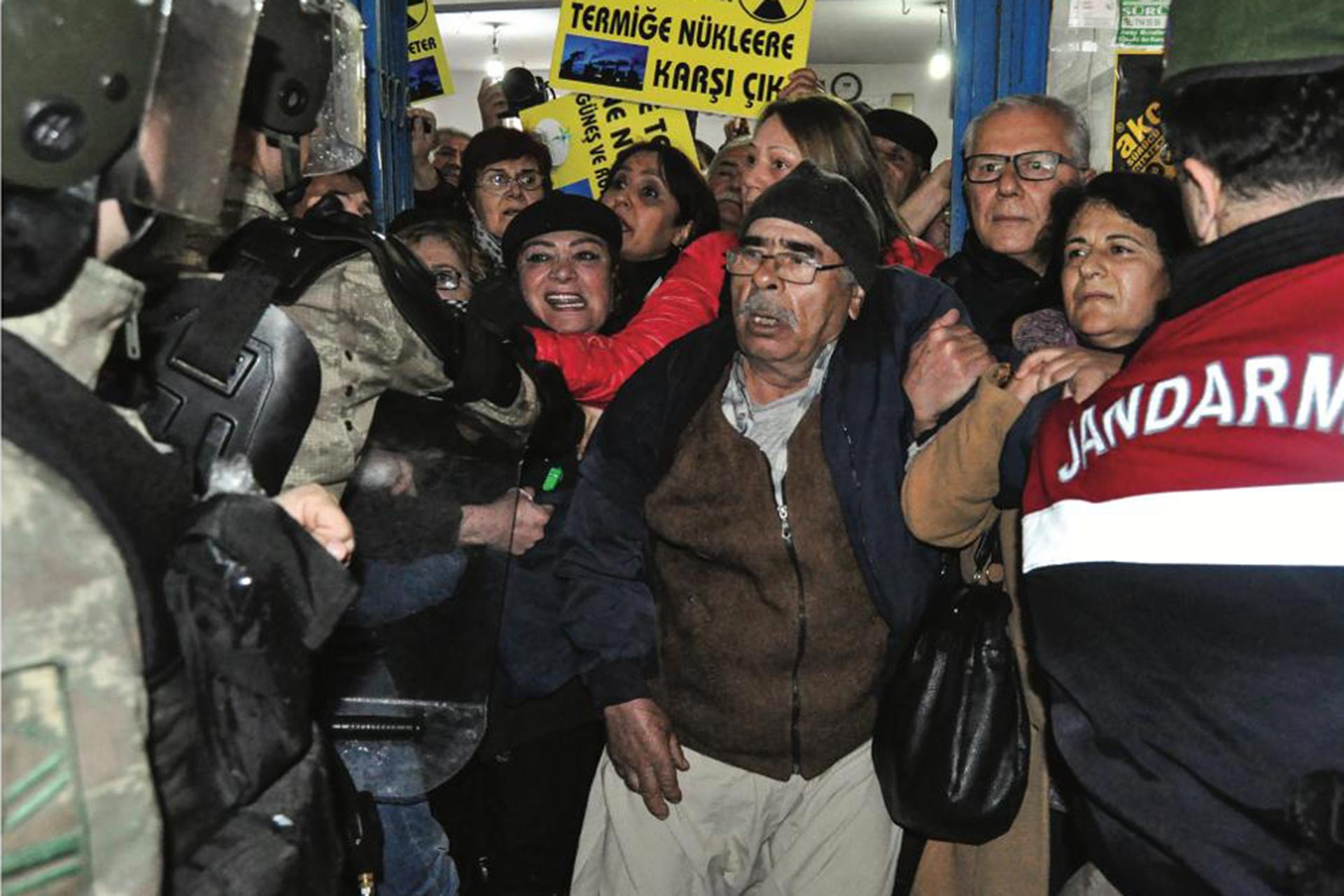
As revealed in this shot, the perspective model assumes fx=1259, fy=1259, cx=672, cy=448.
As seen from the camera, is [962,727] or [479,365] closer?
[479,365]

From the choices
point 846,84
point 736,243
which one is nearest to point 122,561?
point 736,243

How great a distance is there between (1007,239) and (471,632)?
5.69 feet

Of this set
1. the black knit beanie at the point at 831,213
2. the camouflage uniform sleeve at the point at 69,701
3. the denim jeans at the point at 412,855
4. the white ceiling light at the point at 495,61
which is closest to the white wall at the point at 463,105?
the white ceiling light at the point at 495,61

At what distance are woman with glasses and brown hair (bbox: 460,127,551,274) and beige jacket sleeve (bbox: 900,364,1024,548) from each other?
222 cm

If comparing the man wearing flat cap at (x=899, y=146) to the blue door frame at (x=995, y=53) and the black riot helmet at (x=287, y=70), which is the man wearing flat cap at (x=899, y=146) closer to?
the blue door frame at (x=995, y=53)

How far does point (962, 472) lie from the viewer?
2363 millimetres

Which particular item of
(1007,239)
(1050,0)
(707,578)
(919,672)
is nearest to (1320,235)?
(919,672)

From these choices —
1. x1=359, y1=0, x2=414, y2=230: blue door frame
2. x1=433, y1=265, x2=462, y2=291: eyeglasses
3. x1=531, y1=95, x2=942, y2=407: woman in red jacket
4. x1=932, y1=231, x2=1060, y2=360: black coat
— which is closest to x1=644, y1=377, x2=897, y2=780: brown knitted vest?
Answer: x1=531, y1=95, x2=942, y2=407: woman in red jacket

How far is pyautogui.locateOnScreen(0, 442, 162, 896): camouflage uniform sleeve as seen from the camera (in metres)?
1.09

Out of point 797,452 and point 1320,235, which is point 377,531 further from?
point 1320,235

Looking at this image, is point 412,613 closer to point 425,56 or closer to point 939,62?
point 425,56

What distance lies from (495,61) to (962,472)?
582 inches

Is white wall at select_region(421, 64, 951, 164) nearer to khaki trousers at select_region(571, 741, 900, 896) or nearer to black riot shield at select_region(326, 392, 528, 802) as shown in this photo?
khaki trousers at select_region(571, 741, 900, 896)

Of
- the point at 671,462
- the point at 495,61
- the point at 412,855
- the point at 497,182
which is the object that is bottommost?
the point at 412,855
